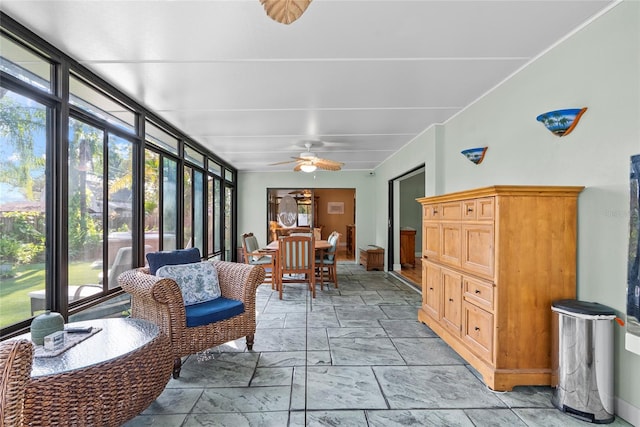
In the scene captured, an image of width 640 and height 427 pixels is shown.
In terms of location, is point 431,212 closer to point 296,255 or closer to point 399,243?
point 296,255

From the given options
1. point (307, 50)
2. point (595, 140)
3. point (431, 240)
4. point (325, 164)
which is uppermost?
point (307, 50)

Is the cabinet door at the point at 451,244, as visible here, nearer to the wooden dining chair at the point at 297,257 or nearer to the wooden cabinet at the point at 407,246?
the wooden dining chair at the point at 297,257

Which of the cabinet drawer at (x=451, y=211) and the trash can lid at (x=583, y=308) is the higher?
the cabinet drawer at (x=451, y=211)

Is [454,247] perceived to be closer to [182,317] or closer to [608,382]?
[608,382]

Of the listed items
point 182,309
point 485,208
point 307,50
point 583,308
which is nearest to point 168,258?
point 182,309

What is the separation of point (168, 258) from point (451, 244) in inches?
101

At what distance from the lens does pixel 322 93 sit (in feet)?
10.0

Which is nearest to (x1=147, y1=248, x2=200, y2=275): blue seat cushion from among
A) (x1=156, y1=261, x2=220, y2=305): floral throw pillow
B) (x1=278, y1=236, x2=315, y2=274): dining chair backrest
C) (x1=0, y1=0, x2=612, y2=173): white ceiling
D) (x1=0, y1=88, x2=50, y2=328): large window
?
(x1=156, y1=261, x2=220, y2=305): floral throw pillow

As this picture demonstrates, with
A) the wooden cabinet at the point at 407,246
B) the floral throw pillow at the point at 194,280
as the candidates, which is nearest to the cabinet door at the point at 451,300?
the floral throw pillow at the point at 194,280

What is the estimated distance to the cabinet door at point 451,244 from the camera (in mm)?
2689

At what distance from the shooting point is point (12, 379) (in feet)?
3.35

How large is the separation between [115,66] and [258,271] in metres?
2.07

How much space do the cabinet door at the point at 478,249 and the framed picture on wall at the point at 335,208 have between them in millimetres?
9582

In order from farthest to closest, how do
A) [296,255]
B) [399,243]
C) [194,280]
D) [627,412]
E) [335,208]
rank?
[335,208] < [399,243] < [296,255] < [194,280] < [627,412]
